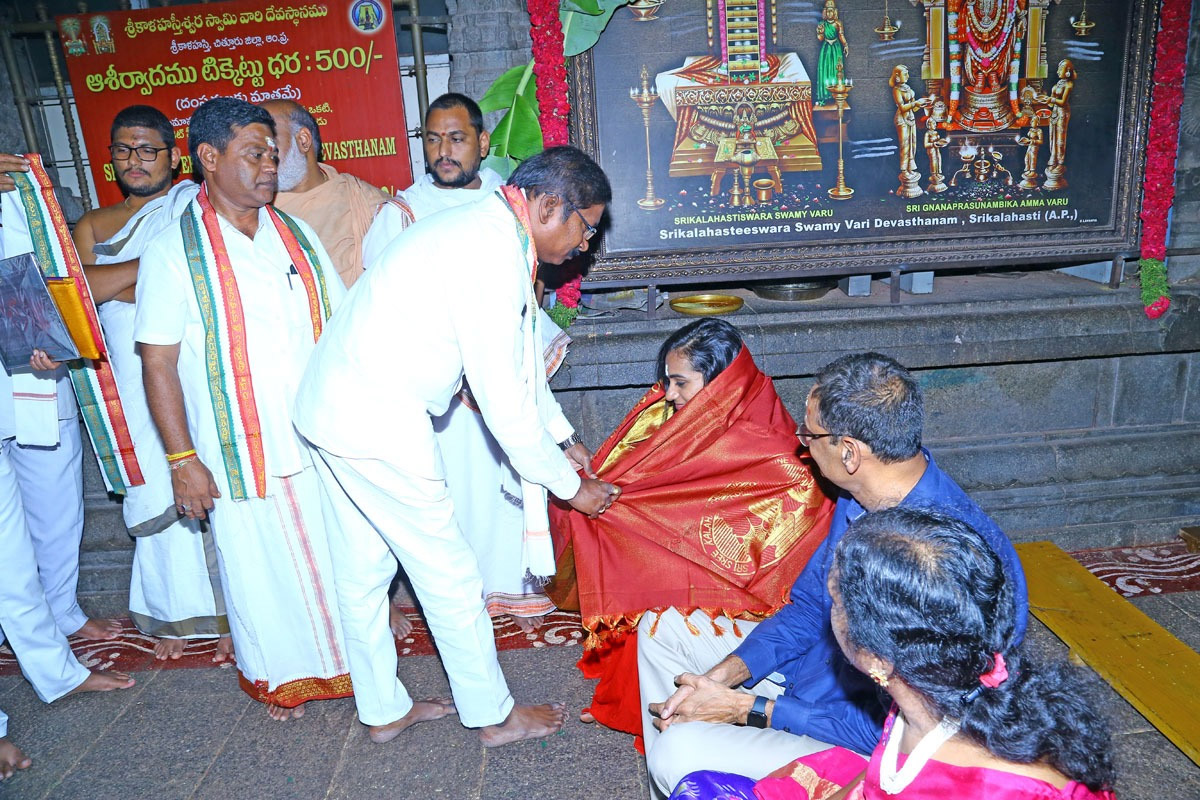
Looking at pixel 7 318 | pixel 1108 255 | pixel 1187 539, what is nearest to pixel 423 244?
pixel 7 318

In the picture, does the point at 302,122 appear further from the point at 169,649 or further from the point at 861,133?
the point at 861,133

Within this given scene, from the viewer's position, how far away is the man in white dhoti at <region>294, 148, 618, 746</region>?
2.76 meters

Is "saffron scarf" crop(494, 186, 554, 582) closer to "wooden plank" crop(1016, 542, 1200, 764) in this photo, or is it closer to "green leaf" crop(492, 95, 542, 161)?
"green leaf" crop(492, 95, 542, 161)

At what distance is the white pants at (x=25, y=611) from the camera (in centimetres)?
345

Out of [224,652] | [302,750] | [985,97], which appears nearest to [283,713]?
[302,750]

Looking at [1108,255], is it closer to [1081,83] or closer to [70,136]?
[1081,83]

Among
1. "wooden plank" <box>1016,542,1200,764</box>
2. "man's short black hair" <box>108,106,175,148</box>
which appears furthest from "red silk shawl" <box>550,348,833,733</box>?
A: "man's short black hair" <box>108,106,175,148</box>

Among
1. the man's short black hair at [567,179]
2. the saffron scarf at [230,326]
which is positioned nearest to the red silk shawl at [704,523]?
the man's short black hair at [567,179]

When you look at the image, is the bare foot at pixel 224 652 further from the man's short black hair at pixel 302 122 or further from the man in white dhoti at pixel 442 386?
the man's short black hair at pixel 302 122

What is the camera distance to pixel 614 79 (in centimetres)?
448

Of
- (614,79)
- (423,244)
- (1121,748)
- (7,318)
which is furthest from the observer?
(614,79)

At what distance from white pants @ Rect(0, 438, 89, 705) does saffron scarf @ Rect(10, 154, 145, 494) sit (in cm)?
33

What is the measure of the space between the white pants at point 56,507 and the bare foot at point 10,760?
0.67 metres

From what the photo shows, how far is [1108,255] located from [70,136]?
5988 millimetres
